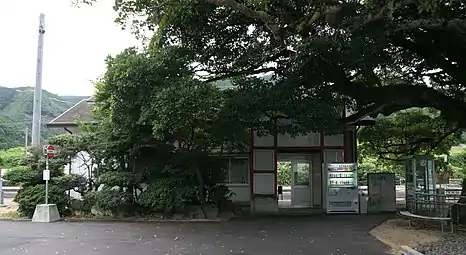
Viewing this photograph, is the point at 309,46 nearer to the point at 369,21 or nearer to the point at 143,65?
the point at 369,21

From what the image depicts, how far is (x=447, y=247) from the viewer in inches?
391

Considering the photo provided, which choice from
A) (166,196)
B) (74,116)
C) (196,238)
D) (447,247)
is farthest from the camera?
(74,116)

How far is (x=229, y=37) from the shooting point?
15.1 m

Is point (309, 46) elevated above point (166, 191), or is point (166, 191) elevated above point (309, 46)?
point (309, 46)

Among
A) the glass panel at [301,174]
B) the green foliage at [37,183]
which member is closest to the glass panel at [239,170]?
the glass panel at [301,174]

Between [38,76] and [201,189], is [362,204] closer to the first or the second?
[201,189]

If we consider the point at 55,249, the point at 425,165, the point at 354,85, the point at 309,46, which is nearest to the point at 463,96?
the point at 425,165

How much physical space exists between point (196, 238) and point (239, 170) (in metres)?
11.5

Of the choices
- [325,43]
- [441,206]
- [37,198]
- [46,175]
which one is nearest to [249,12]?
[325,43]

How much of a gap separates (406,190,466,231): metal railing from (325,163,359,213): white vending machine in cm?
360

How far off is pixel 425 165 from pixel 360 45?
21.8ft

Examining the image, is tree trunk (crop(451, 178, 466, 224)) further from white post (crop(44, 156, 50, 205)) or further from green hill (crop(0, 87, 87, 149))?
green hill (crop(0, 87, 87, 149))

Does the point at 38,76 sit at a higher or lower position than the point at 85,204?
higher

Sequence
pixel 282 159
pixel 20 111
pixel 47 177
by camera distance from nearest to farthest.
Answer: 1. pixel 47 177
2. pixel 282 159
3. pixel 20 111
